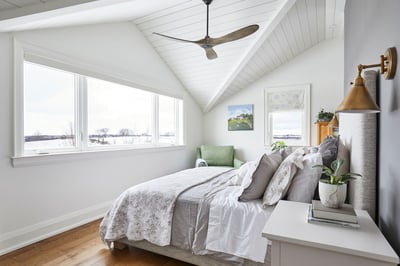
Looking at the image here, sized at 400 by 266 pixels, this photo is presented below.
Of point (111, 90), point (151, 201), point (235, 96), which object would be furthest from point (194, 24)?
point (151, 201)

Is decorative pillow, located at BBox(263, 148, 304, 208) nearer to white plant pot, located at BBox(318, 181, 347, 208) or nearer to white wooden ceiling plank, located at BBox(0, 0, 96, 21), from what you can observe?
white plant pot, located at BBox(318, 181, 347, 208)

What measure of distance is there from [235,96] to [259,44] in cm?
178

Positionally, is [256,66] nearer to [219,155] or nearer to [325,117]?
[325,117]

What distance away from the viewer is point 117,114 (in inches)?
145

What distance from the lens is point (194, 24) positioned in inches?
137

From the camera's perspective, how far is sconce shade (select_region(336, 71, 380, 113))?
3.38 feet

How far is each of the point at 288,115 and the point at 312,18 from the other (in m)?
1.95

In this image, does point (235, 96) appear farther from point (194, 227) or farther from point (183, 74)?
point (194, 227)

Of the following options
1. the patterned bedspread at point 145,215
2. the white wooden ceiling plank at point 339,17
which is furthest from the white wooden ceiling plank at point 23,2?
the white wooden ceiling plank at point 339,17

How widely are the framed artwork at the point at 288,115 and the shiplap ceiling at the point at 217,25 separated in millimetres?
597

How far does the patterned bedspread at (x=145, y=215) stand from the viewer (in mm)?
1964

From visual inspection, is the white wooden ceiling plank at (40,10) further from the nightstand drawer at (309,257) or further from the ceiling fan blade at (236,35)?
the nightstand drawer at (309,257)

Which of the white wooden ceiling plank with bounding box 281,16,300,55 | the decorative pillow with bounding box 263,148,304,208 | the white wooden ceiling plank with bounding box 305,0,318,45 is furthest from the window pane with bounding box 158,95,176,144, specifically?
the decorative pillow with bounding box 263,148,304,208

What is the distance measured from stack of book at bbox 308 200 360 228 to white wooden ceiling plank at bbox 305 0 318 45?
306 cm
